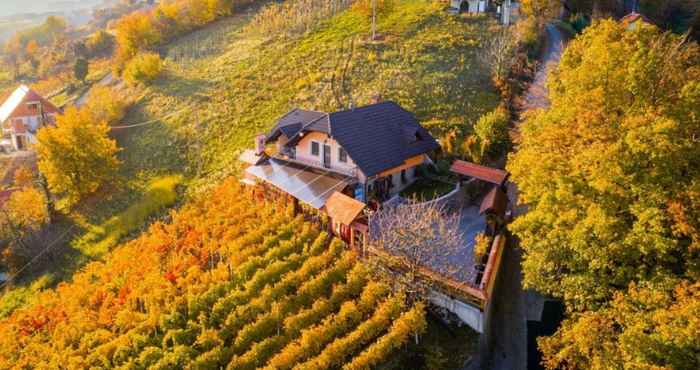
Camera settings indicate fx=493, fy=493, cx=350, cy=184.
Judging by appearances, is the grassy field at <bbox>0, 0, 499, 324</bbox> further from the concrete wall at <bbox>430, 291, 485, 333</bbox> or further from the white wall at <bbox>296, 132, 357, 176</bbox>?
the concrete wall at <bbox>430, 291, 485, 333</bbox>

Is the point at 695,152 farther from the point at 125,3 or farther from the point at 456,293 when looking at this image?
the point at 125,3

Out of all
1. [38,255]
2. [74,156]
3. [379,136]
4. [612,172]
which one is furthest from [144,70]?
[612,172]

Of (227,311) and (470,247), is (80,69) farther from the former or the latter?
(470,247)

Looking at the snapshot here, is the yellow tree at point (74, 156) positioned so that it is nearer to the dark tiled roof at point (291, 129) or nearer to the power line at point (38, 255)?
the power line at point (38, 255)

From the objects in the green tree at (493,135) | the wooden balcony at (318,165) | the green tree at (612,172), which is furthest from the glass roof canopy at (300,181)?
the green tree at (612,172)

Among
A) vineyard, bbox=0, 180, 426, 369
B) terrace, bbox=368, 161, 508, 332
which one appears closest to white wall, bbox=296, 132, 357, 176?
terrace, bbox=368, 161, 508, 332
